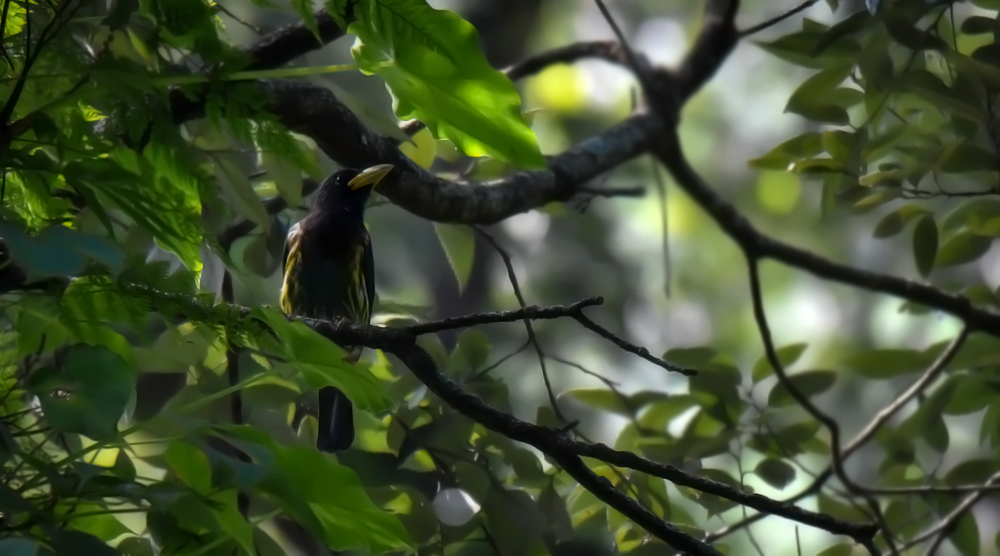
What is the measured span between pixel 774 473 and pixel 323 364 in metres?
1.17

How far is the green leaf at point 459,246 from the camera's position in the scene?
1704 millimetres

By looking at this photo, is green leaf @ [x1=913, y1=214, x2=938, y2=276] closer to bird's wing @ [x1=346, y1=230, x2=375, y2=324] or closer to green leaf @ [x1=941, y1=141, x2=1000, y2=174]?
green leaf @ [x1=941, y1=141, x2=1000, y2=174]

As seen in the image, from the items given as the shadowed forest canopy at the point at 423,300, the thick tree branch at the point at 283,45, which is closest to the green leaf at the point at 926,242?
the shadowed forest canopy at the point at 423,300

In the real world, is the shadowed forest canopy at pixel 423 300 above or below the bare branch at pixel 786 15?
below

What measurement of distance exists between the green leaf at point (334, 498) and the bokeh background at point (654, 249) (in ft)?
7.45

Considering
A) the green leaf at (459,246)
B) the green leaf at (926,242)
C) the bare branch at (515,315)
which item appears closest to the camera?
the bare branch at (515,315)

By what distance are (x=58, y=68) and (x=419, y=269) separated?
310cm

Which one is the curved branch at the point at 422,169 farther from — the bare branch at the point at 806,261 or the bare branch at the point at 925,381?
the bare branch at the point at 925,381

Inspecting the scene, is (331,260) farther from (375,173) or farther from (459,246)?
(375,173)

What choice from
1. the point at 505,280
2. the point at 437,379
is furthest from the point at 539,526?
the point at 505,280

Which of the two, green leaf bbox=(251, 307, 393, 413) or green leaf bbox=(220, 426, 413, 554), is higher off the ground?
green leaf bbox=(251, 307, 393, 413)

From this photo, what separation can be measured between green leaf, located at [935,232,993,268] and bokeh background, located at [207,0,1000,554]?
1239mm

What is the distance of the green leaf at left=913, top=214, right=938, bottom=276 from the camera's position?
5.21ft

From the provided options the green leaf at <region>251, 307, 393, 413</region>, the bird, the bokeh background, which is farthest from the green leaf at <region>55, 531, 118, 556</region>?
the bokeh background
